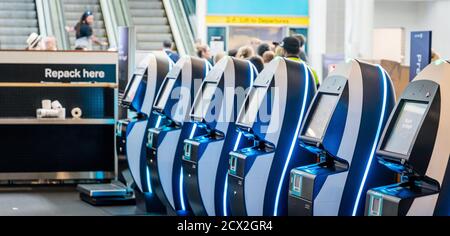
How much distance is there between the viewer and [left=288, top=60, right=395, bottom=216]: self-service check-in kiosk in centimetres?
462

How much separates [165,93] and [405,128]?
3.35 metres

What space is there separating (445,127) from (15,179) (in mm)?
6187

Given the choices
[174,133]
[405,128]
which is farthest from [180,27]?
[405,128]

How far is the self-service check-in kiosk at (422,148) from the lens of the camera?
3.86m

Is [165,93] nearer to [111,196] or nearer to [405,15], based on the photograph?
[111,196]

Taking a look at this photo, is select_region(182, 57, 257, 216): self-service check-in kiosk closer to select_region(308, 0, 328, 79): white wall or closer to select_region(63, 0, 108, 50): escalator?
select_region(63, 0, 108, 50): escalator

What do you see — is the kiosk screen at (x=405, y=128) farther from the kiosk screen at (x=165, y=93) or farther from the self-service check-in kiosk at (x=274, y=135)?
the kiosk screen at (x=165, y=93)

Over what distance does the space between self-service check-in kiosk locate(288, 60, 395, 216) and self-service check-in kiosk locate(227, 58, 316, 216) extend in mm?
590

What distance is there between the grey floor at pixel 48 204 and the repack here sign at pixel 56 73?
1118 millimetres

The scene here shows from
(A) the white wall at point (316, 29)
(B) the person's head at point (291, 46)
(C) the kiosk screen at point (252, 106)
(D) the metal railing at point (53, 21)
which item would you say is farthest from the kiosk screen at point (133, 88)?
(A) the white wall at point (316, 29)

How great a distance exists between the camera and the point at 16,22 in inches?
647

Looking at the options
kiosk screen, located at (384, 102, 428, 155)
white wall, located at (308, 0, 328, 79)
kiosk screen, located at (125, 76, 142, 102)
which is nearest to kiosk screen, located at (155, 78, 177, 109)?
kiosk screen, located at (125, 76, 142, 102)
